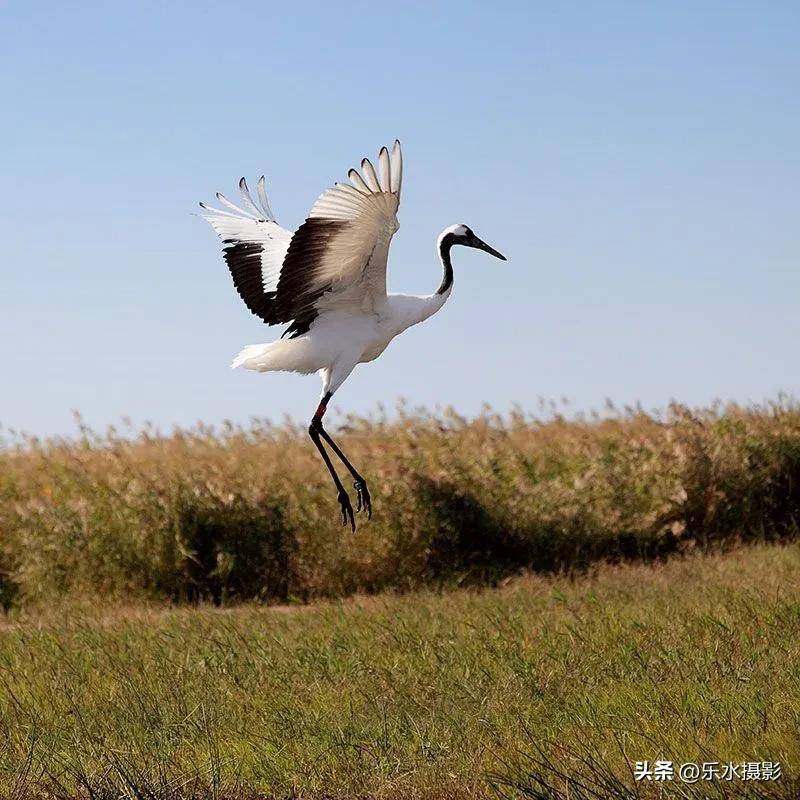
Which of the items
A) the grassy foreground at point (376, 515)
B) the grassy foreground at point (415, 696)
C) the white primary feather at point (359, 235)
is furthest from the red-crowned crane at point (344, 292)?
the grassy foreground at point (376, 515)

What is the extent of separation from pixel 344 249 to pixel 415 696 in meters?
2.20

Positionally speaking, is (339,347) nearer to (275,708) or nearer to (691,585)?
(275,708)

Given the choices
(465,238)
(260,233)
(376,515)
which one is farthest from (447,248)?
(376,515)

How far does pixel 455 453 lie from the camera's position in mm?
12125

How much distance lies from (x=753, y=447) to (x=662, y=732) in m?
8.10

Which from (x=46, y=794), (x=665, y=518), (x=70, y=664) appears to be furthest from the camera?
(x=665, y=518)

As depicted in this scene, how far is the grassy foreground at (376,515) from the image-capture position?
1115 centimetres

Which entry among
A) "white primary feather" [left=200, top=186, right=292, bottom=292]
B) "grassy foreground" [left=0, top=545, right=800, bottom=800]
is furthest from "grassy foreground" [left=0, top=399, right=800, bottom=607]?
"white primary feather" [left=200, top=186, right=292, bottom=292]

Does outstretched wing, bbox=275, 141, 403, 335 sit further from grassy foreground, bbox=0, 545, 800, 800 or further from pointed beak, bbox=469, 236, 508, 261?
grassy foreground, bbox=0, 545, 800, 800

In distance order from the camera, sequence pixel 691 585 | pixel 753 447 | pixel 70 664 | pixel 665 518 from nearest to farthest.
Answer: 1. pixel 70 664
2. pixel 691 585
3. pixel 665 518
4. pixel 753 447

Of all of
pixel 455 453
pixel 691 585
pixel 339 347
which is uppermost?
pixel 339 347

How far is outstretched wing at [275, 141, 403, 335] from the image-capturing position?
18.4 feet

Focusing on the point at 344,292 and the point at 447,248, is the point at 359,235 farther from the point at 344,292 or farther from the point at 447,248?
the point at 447,248

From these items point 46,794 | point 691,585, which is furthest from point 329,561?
point 46,794
